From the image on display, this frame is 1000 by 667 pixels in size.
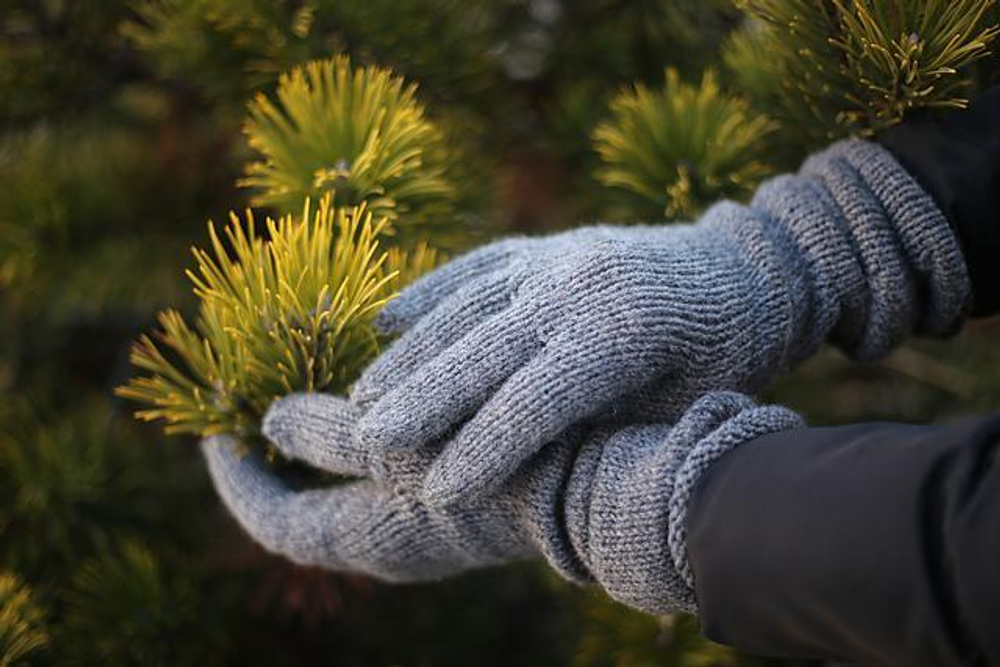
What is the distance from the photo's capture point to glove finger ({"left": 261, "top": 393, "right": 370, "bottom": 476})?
0.54 m

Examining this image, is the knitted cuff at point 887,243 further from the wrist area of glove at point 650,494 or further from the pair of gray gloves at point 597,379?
the wrist area of glove at point 650,494

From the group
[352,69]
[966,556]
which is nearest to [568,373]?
[966,556]

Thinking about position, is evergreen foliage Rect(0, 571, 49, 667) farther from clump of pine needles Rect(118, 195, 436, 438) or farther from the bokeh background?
clump of pine needles Rect(118, 195, 436, 438)

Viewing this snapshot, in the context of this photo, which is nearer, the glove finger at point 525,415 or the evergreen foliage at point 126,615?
the glove finger at point 525,415

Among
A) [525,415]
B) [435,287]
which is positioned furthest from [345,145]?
[525,415]

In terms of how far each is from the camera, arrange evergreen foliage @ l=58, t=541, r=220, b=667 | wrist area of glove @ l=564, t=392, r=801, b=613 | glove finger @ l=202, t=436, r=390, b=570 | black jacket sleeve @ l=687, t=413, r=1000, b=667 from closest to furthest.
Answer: black jacket sleeve @ l=687, t=413, r=1000, b=667 < wrist area of glove @ l=564, t=392, r=801, b=613 < glove finger @ l=202, t=436, r=390, b=570 < evergreen foliage @ l=58, t=541, r=220, b=667

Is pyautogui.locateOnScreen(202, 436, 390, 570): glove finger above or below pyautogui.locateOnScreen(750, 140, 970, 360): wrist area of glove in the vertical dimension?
below

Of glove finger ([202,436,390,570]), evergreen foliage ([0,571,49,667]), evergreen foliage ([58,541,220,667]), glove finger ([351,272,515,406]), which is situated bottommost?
evergreen foliage ([58,541,220,667])

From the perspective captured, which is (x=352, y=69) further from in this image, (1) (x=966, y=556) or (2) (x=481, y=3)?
(1) (x=966, y=556)

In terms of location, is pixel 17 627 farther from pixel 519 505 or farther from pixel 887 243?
pixel 887 243

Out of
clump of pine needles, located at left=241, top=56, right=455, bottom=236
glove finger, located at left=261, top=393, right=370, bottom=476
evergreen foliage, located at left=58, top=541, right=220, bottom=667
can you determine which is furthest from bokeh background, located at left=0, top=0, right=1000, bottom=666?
glove finger, located at left=261, top=393, right=370, bottom=476

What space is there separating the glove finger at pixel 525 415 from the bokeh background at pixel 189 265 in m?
0.20

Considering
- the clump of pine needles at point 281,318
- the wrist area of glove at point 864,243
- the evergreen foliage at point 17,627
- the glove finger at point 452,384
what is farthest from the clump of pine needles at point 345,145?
the evergreen foliage at point 17,627

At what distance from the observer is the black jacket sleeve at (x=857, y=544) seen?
37cm
